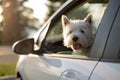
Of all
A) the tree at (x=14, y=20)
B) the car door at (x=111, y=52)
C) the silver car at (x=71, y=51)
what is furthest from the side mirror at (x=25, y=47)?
the tree at (x=14, y=20)

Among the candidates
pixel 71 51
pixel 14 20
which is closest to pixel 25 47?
pixel 71 51

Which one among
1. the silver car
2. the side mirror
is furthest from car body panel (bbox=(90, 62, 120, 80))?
the side mirror

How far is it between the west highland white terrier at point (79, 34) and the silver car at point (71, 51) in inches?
3.3

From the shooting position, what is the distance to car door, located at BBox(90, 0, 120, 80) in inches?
136

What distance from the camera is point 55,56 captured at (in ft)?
15.3

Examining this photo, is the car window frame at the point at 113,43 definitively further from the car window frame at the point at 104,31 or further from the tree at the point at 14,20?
the tree at the point at 14,20

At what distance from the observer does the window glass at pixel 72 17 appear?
4409mm

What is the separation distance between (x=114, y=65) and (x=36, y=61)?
5.68 feet

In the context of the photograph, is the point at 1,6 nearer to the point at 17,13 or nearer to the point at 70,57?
the point at 17,13

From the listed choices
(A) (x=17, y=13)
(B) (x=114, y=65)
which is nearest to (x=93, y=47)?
(B) (x=114, y=65)

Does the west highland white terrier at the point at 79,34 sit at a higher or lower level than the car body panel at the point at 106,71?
higher

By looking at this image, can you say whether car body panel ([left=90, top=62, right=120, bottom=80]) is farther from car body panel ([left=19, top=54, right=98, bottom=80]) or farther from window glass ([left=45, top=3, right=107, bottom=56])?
window glass ([left=45, top=3, right=107, bottom=56])

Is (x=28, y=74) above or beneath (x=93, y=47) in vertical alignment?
beneath

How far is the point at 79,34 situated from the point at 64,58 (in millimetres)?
284
